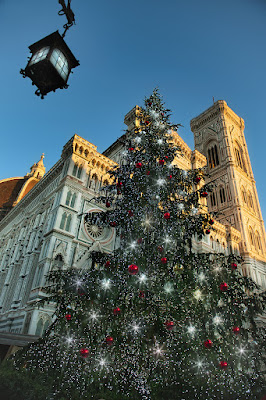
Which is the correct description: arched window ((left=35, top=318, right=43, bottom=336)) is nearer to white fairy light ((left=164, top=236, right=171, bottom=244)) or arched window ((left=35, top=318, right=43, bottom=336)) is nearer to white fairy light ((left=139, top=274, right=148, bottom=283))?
white fairy light ((left=139, top=274, right=148, bottom=283))

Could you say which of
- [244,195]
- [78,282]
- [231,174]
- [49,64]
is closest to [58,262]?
[78,282]

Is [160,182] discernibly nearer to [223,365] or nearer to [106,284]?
[106,284]

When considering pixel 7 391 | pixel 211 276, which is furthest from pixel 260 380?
pixel 7 391

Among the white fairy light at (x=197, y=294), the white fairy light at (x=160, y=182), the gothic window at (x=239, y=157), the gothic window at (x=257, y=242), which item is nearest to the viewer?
the white fairy light at (x=197, y=294)

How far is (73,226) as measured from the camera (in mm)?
18984

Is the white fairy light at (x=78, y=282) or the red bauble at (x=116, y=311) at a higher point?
the white fairy light at (x=78, y=282)

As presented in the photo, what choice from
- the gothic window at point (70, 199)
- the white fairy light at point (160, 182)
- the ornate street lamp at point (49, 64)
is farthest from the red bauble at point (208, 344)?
the gothic window at point (70, 199)

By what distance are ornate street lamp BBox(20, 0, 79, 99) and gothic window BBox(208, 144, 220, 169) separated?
43773mm

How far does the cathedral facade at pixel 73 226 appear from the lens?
16875 mm

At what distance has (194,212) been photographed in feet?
31.2

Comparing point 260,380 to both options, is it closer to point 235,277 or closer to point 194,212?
point 235,277

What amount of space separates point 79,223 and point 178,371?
14.1 metres

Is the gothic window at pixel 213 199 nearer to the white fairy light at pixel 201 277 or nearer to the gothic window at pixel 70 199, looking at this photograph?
the gothic window at pixel 70 199

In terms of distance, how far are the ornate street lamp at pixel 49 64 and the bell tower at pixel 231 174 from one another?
30.6 m
